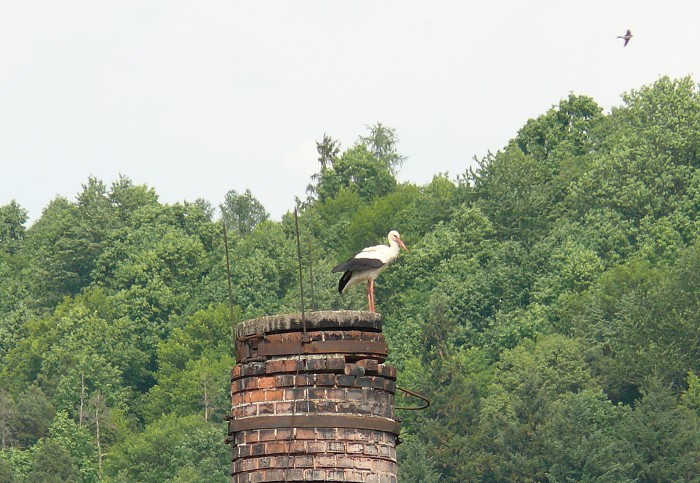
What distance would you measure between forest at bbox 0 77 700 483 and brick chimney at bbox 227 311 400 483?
91.2 meters

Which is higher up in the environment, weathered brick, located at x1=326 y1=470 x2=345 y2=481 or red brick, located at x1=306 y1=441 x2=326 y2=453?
red brick, located at x1=306 y1=441 x2=326 y2=453

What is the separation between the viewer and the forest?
11600 cm

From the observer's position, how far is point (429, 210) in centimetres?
15388

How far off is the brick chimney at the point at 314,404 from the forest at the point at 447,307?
299 feet

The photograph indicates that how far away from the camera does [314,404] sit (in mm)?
15578

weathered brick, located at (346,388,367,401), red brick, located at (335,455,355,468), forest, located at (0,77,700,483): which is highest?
forest, located at (0,77,700,483)

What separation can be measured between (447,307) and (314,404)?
118 meters

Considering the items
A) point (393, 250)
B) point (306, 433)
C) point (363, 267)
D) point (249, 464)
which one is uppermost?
point (393, 250)

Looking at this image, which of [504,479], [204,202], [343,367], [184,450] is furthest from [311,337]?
[204,202]

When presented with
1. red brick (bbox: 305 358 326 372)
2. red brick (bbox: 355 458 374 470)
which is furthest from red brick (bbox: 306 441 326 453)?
red brick (bbox: 305 358 326 372)

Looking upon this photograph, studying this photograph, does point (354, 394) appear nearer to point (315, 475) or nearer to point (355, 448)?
point (355, 448)

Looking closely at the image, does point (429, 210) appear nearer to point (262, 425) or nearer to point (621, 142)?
point (621, 142)

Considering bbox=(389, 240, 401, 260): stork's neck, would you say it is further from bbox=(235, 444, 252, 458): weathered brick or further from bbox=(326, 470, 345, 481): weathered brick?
bbox=(326, 470, 345, 481): weathered brick

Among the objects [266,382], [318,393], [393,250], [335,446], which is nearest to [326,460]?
[335,446]
